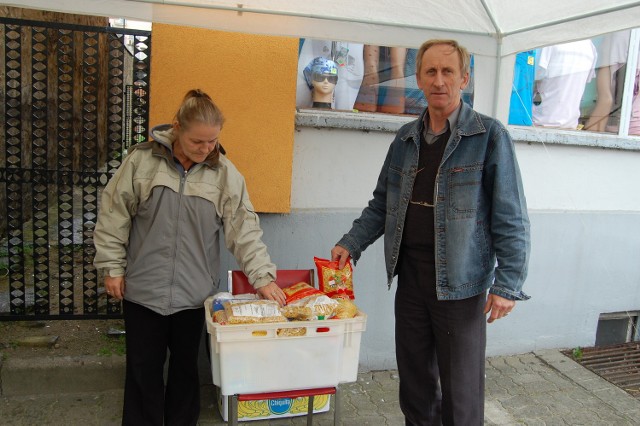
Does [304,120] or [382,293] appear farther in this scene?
[382,293]

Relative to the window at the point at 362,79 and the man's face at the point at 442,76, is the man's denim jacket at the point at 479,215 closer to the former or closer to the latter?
the man's face at the point at 442,76

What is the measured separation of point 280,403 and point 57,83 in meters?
2.36

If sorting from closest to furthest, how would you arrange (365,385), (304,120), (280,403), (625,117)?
(280,403) < (304,120) < (365,385) < (625,117)

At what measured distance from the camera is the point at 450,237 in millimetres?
2334

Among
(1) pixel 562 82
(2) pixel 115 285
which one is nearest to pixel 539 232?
(1) pixel 562 82

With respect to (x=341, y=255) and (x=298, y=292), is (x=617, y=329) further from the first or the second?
(x=298, y=292)

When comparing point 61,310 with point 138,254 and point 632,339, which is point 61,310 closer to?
point 138,254

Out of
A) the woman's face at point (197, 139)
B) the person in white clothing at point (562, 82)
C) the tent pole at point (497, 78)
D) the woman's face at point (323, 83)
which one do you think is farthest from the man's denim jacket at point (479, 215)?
the person in white clothing at point (562, 82)

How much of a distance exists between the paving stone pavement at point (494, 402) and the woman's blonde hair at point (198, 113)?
1.77 meters

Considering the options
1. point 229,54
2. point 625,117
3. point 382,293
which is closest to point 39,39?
point 229,54

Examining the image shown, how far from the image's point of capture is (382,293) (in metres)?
3.93

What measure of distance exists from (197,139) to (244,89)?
1121mm

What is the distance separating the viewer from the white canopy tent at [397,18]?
2.69 metres

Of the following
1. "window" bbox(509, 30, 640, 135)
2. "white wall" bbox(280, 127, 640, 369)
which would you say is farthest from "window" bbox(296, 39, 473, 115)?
"window" bbox(509, 30, 640, 135)
